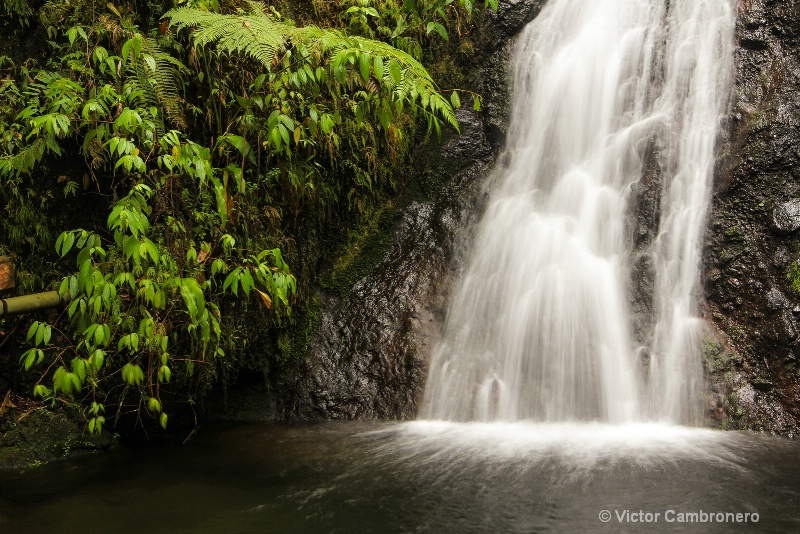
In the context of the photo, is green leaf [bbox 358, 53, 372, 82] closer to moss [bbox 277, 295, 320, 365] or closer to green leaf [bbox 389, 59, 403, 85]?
green leaf [bbox 389, 59, 403, 85]

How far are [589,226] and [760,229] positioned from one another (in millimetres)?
1301

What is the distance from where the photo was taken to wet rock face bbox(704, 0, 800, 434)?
4.59 metres

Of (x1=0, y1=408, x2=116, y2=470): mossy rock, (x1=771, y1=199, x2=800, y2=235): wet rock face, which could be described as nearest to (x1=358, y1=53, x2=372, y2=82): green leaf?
(x1=0, y1=408, x2=116, y2=470): mossy rock

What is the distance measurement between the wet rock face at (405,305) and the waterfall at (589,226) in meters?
0.17

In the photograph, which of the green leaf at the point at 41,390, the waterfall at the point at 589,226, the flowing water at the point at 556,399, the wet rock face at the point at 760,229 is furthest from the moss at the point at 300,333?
the wet rock face at the point at 760,229

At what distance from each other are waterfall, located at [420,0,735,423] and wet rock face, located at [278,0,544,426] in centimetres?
17

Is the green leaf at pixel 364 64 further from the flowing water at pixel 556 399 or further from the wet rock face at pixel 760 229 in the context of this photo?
the wet rock face at pixel 760 229

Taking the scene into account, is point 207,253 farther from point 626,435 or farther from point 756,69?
point 756,69

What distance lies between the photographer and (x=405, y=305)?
5520 millimetres

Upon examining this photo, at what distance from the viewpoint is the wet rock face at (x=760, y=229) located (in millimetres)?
4586

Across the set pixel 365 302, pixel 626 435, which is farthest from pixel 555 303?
pixel 365 302

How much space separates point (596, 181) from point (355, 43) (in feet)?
9.13

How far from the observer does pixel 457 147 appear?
6.33 m

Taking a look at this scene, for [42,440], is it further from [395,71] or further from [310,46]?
[395,71]
